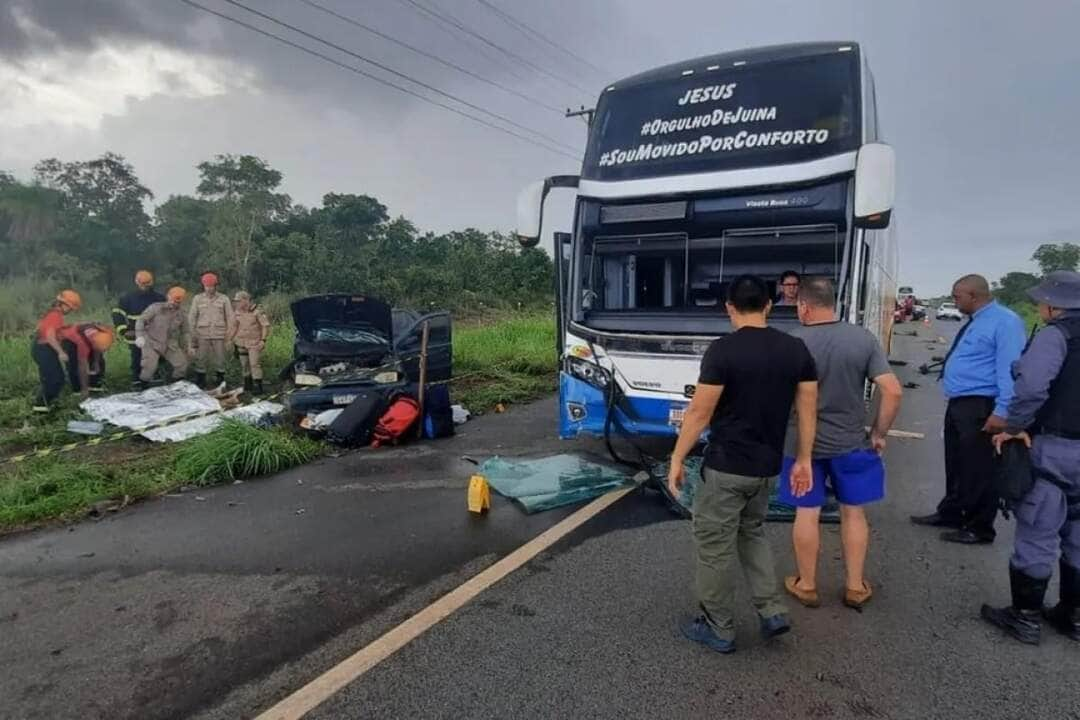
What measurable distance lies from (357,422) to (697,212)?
13.4 ft

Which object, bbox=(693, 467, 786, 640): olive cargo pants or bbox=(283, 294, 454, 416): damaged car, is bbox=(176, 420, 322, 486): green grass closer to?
bbox=(283, 294, 454, 416): damaged car

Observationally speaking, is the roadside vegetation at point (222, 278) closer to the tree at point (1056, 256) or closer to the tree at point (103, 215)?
the tree at point (103, 215)

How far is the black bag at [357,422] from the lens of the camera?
22.6 feet

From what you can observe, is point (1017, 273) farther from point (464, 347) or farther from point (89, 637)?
point (89, 637)

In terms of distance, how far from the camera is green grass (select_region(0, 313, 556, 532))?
5.23 meters

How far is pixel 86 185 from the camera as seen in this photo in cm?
2677

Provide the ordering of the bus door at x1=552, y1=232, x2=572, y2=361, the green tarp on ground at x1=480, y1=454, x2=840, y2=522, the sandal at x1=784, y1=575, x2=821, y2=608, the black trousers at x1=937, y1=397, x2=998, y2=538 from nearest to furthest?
the sandal at x1=784, y1=575, x2=821, y2=608 → the black trousers at x1=937, y1=397, x2=998, y2=538 → the green tarp on ground at x1=480, y1=454, x2=840, y2=522 → the bus door at x1=552, y1=232, x2=572, y2=361

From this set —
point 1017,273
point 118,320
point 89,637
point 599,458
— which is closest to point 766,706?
point 89,637

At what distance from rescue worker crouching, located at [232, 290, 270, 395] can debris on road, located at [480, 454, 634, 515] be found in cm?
538

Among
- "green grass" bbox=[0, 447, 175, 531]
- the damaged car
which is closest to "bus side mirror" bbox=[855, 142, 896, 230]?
the damaged car

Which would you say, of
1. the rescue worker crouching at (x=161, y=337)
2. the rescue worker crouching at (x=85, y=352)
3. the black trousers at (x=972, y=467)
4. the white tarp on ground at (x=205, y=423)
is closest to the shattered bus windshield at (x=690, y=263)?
the black trousers at (x=972, y=467)

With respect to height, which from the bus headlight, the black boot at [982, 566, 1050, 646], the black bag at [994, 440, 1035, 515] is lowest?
the black boot at [982, 566, 1050, 646]

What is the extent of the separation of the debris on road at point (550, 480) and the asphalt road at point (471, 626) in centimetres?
25

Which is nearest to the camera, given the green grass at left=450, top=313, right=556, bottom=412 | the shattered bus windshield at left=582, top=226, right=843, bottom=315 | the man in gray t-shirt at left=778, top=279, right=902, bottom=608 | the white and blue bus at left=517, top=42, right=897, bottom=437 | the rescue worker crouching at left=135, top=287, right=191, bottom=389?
the man in gray t-shirt at left=778, top=279, right=902, bottom=608
